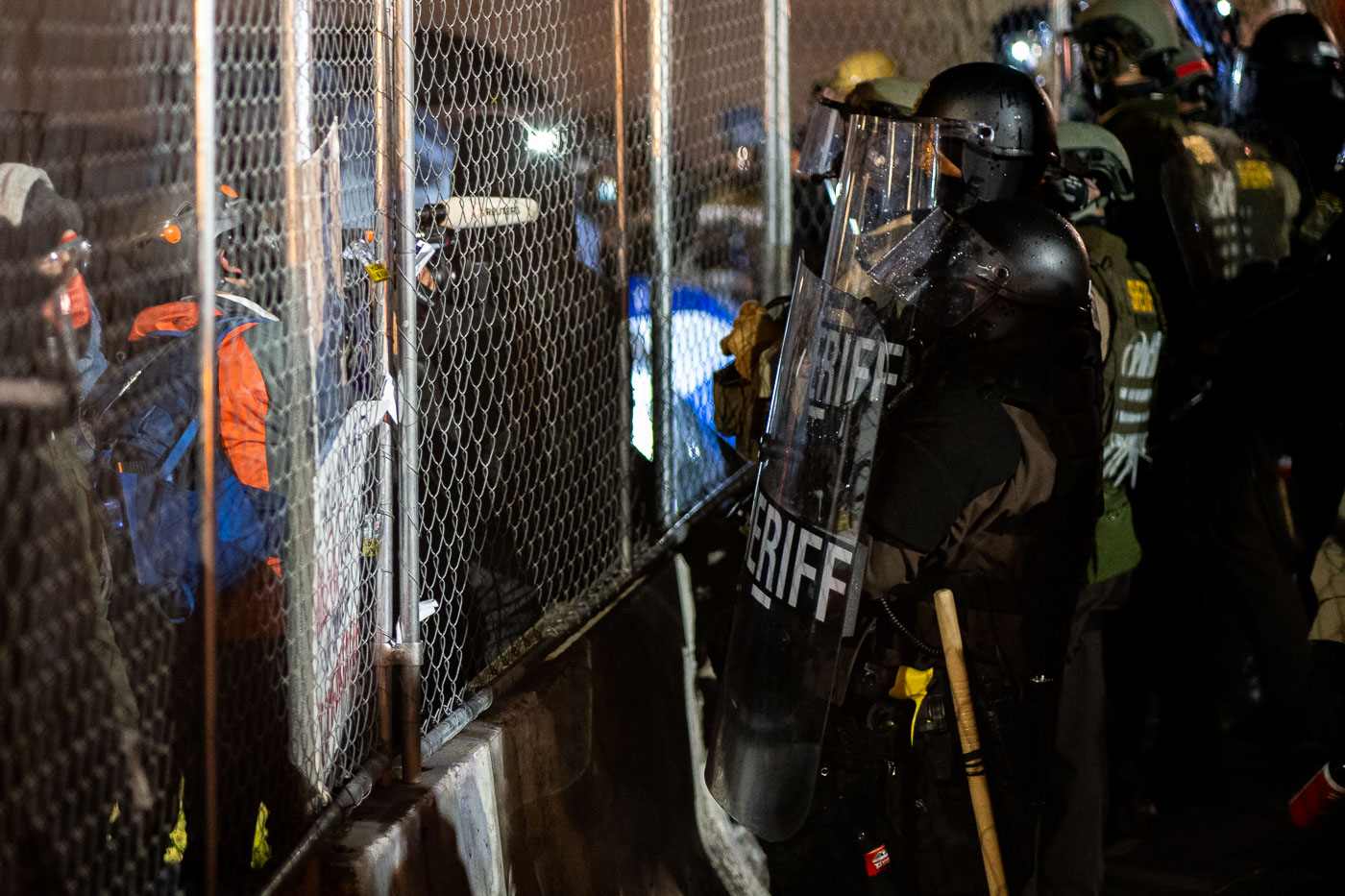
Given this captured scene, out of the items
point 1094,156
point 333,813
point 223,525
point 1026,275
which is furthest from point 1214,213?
point 333,813

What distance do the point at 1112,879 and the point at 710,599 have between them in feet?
5.56

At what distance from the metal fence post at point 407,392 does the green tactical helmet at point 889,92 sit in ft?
7.73

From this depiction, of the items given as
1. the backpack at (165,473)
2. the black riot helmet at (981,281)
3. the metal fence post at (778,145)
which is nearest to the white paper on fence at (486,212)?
the backpack at (165,473)

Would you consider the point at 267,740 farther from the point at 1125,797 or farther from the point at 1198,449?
the point at 1198,449

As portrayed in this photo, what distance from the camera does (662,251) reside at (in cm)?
414

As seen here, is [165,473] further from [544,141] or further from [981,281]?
[981,281]

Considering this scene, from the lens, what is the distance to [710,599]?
4.36 m

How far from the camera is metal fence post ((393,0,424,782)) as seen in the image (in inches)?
Result: 103

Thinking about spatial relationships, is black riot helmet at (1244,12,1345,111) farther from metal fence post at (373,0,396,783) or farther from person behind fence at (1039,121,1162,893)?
metal fence post at (373,0,396,783)

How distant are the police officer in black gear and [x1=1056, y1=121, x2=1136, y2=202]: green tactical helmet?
213 centimetres

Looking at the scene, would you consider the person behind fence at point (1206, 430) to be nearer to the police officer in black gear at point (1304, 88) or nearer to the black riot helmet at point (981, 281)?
the police officer in black gear at point (1304, 88)

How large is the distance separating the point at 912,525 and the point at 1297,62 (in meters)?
5.29

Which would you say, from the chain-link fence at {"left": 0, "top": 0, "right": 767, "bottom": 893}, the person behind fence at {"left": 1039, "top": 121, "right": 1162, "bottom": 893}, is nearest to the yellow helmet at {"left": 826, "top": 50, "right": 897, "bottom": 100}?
the chain-link fence at {"left": 0, "top": 0, "right": 767, "bottom": 893}

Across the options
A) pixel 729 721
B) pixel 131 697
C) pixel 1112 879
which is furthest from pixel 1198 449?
pixel 131 697
